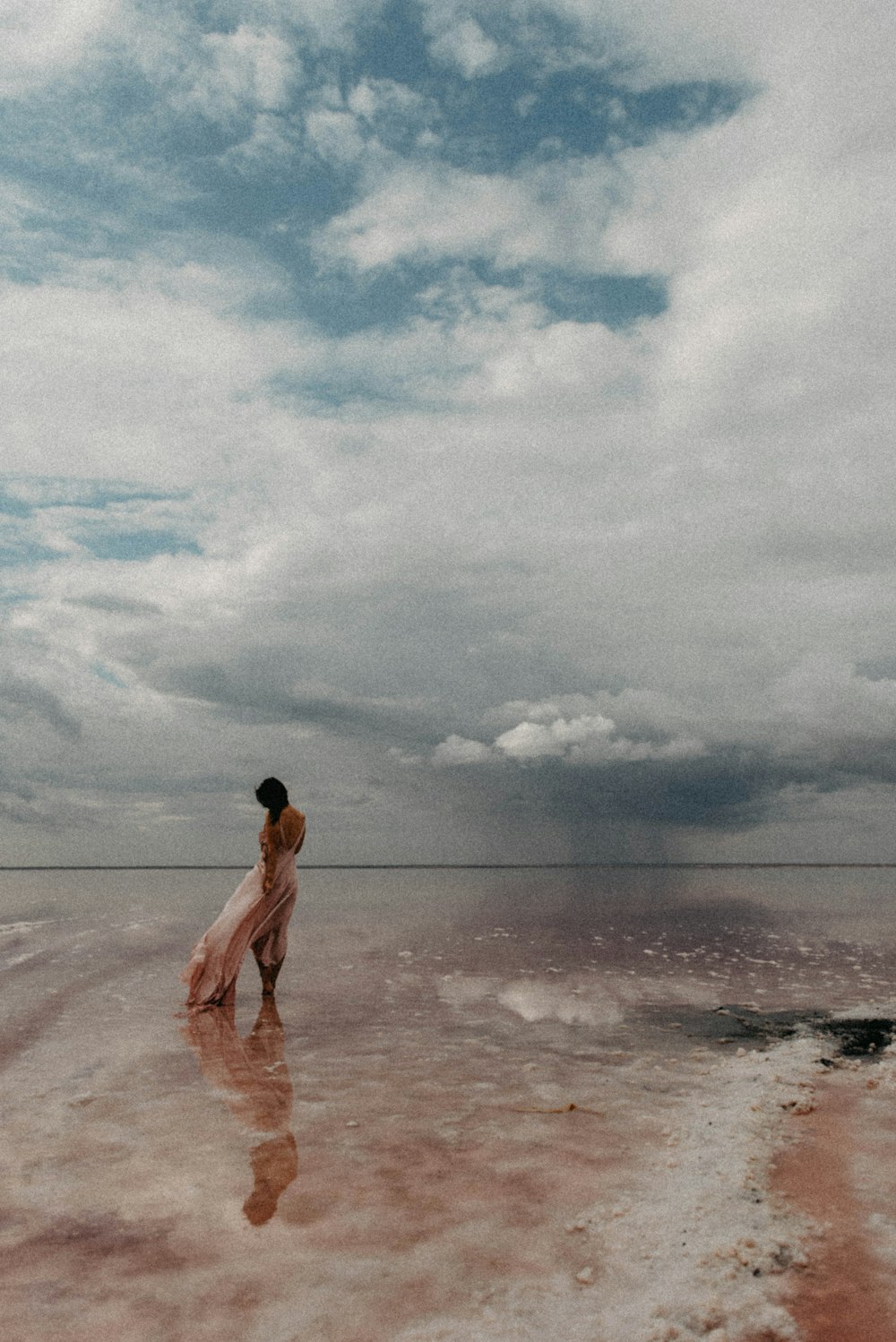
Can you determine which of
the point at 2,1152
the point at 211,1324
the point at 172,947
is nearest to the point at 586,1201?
the point at 211,1324

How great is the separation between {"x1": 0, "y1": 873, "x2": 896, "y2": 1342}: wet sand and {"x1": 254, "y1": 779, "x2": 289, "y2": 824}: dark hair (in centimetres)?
249

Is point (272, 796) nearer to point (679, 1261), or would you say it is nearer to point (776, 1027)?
point (776, 1027)

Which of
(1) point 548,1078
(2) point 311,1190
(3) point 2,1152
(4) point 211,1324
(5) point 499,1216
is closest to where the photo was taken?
(4) point 211,1324

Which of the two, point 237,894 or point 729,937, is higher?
point 237,894

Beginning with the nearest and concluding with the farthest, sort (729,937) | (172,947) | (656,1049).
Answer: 1. (656,1049)
2. (172,947)
3. (729,937)

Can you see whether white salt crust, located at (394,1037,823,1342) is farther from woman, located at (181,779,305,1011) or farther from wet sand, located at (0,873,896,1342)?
woman, located at (181,779,305,1011)

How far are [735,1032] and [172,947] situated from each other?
39.2 ft

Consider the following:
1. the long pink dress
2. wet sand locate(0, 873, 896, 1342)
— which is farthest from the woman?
wet sand locate(0, 873, 896, 1342)

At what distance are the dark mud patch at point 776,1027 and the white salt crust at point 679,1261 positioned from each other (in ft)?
10.3

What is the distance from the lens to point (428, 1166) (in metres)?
4.94

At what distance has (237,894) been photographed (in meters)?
11.0

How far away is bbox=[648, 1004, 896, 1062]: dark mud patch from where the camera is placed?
8.51m

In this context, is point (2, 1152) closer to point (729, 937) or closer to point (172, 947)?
point (172, 947)

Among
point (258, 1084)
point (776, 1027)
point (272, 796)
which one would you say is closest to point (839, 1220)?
point (258, 1084)
